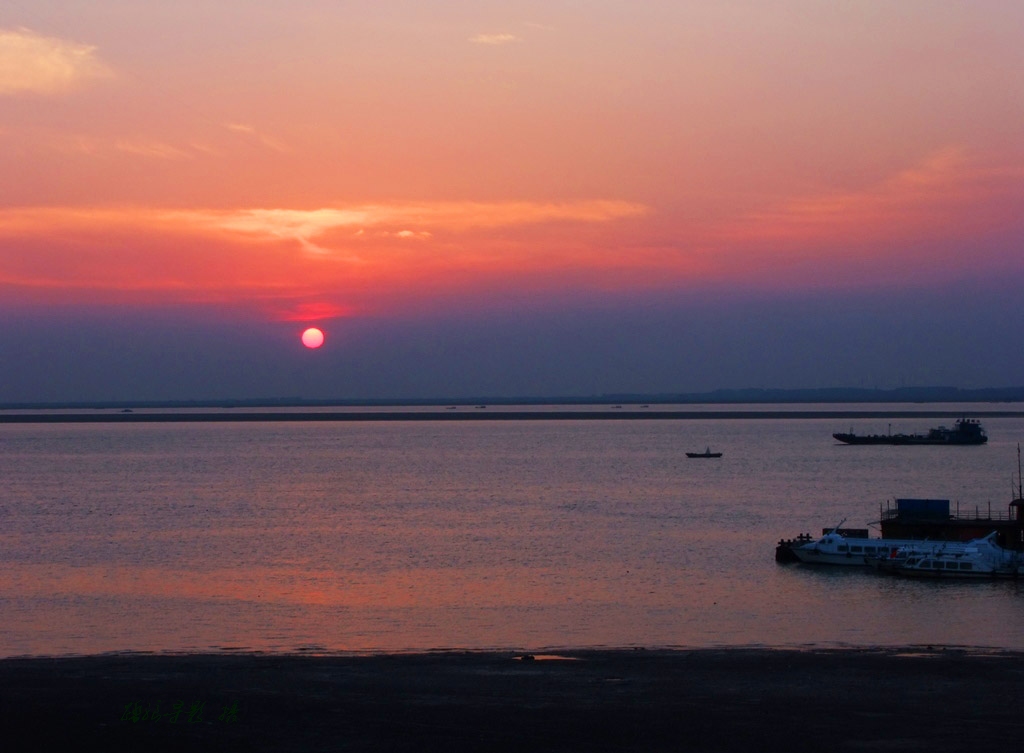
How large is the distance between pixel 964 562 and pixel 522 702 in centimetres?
3687

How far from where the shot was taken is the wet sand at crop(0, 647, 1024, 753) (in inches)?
978

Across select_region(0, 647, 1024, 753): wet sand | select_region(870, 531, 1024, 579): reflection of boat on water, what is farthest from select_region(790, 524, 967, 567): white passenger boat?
select_region(0, 647, 1024, 753): wet sand

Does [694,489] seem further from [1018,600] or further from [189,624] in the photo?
[189,624]

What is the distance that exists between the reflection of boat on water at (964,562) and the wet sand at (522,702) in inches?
916

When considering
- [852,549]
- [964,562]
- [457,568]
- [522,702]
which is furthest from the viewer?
[852,549]

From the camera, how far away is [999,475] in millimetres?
138500

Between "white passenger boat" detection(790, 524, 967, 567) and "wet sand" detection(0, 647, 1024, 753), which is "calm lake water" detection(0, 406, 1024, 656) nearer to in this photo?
"white passenger boat" detection(790, 524, 967, 567)

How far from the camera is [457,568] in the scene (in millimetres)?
61156

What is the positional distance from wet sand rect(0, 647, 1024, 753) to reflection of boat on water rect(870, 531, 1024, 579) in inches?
916

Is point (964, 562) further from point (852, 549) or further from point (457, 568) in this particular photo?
point (457, 568)

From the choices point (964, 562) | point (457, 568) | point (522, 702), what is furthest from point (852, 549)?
point (522, 702)

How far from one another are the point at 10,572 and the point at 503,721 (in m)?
42.3

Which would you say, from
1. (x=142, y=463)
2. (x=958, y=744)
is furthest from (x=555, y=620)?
(x=142, y=463)

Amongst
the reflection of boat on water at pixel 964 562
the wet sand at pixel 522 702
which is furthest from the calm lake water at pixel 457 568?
the wet sand at pixel 522 702
